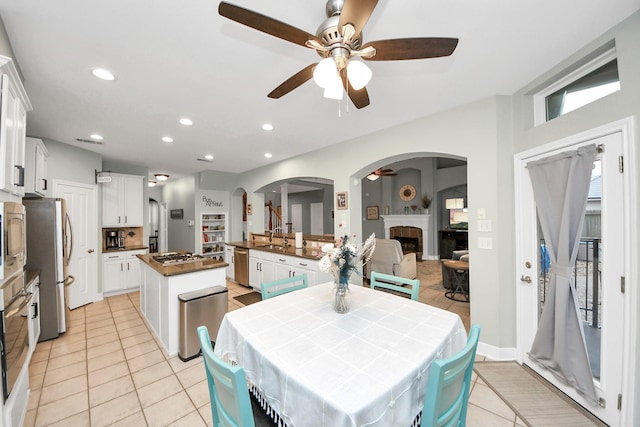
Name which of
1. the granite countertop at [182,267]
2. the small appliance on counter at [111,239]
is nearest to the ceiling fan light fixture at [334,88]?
the granite countertop at [182,267]

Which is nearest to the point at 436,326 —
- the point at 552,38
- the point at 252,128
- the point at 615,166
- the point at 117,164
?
the point at 615,166

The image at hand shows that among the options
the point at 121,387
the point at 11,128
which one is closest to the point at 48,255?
the point at 121,387

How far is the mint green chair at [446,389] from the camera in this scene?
2.98 ft

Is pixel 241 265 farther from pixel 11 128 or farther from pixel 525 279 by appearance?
pixel 525 279

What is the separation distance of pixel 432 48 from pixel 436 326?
1515mm

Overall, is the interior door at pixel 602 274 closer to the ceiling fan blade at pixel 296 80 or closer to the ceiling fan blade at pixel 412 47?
the ceiling fan blade at pixel 412 47

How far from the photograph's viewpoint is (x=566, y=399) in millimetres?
1934

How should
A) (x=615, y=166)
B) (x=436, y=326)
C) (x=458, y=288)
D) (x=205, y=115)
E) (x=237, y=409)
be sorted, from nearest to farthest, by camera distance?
1. (x=237, y=409)
2. (x=436, y=326)
3. (x=615, y=166)
4. (x=205, y=115)
5. (x=458, y=288)

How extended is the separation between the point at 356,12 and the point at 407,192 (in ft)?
25.2

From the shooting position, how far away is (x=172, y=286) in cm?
259

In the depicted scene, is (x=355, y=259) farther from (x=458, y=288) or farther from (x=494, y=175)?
(x=458, y=288)

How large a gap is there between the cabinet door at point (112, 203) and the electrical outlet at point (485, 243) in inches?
241

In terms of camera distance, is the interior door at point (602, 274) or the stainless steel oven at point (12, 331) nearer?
the stainless steel oven at point (12, 331)

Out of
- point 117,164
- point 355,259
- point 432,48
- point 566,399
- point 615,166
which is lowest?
point 566,399
